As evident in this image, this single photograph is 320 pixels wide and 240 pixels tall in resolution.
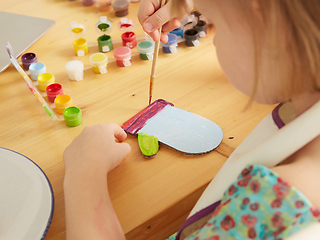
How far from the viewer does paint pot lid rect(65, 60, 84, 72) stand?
821 millimetres

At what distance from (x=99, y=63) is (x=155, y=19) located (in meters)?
0.17

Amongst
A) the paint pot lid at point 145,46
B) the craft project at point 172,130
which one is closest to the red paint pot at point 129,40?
the paint pot lid at point 145,46

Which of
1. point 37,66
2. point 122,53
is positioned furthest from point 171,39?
point 37,66

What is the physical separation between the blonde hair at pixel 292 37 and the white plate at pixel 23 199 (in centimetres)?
38

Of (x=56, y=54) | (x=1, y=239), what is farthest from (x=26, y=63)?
(x=1, y=239)

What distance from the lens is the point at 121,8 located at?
Answer: 1.03 m

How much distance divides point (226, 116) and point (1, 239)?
0.46m

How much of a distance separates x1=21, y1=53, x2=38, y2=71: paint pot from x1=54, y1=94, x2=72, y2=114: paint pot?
0.17 metres

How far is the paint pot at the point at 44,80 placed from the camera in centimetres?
80

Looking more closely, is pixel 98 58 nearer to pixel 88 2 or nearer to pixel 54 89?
pixel 54 89

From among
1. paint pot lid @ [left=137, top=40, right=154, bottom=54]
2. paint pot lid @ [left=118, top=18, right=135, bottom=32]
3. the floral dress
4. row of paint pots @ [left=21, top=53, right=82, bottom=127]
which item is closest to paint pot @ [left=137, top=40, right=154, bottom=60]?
paint pot lid @ [left=137, top=40, right=154, bottom=54]

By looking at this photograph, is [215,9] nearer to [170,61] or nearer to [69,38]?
[170,61]

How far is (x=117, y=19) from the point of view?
1.03 m

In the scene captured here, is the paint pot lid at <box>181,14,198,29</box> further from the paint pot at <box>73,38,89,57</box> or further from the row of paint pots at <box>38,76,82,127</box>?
the row of paint pots at <box>38,76,82,127</box>
